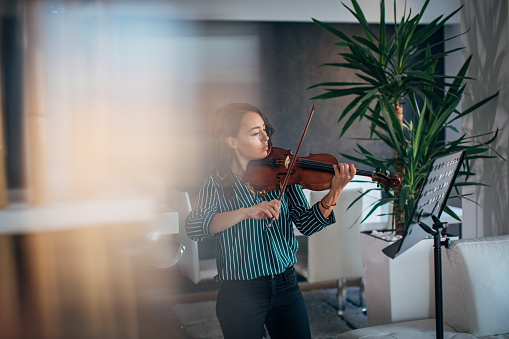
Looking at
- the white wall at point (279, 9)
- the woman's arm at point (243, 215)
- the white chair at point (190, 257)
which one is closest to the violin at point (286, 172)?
the woman's arm at point (243, 215)

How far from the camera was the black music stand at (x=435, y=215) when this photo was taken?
1.31 metres

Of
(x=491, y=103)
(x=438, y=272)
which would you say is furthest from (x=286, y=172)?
(x=491, y=103)

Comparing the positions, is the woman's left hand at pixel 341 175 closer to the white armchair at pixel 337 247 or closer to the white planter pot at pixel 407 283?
the white planter pot at pixel 407 283

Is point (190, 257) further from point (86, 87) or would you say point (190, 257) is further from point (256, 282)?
point (256, 282)

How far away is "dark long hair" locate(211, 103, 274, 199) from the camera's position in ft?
5.25

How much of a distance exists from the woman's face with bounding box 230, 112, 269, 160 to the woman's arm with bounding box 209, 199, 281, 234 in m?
0.22

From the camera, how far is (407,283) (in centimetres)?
233

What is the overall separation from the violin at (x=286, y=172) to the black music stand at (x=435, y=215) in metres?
0.32

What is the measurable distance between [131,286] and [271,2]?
88.9 inches

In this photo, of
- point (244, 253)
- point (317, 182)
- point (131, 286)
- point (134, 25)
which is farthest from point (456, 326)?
point (134, 25)

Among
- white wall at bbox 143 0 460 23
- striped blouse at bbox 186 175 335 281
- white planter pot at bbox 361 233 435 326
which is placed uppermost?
white wall at bbox 143 0 460 23

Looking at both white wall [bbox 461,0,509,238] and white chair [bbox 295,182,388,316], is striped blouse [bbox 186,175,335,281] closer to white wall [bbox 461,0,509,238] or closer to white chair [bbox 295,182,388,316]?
white wall [bbox 461,0,509,238]

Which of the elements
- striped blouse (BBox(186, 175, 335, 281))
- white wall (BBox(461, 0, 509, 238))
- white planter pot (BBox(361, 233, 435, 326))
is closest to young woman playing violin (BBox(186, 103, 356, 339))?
striped blouse (BBox(186, 175, 335, 281))

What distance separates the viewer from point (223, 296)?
1481mm
